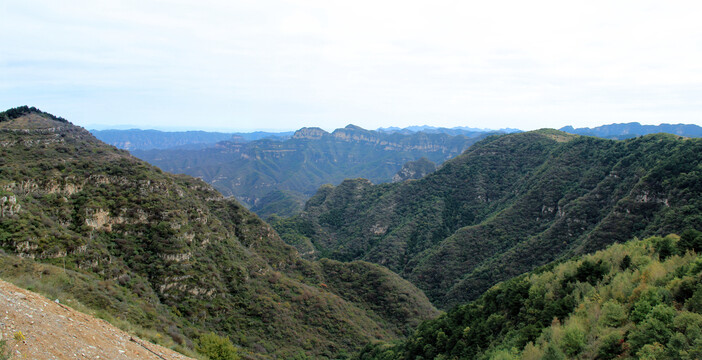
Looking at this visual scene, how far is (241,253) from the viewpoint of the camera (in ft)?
215

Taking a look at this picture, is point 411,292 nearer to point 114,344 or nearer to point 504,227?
point 504,227

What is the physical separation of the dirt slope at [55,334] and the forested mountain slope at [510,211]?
76130 mm

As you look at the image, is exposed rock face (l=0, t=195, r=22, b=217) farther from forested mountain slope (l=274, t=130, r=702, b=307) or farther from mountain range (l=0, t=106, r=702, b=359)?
forested mountain slope (l=274, t=130, r=702, b=307)

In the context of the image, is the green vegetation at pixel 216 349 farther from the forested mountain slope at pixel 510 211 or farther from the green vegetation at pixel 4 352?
the forested mountain slope at pixel 510 211

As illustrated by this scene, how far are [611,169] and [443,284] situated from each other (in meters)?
55.6

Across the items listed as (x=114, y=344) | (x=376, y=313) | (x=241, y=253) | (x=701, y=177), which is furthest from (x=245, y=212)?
(x=701, y=177)

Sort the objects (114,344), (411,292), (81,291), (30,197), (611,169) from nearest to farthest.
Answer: (114,344), (81,291), (30,197), (411,292), (611,169)

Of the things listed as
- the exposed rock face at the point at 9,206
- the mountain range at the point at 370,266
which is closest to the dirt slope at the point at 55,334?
the mountain range at the point at 370,266

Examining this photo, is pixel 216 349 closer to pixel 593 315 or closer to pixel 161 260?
pixel 161 260

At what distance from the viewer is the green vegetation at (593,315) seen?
20.0m

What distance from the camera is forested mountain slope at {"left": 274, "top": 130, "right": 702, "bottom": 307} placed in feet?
224

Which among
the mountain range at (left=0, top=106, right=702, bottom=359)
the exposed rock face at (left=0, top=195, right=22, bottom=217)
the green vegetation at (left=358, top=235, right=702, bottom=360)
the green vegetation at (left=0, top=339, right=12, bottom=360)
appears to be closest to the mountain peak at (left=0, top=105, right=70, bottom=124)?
the mountain range at (left=0, top=106, right=702, bottom=359)

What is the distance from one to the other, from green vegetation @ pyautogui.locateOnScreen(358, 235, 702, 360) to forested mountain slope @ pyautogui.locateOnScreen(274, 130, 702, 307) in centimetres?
3711

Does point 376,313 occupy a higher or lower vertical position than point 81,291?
lower
